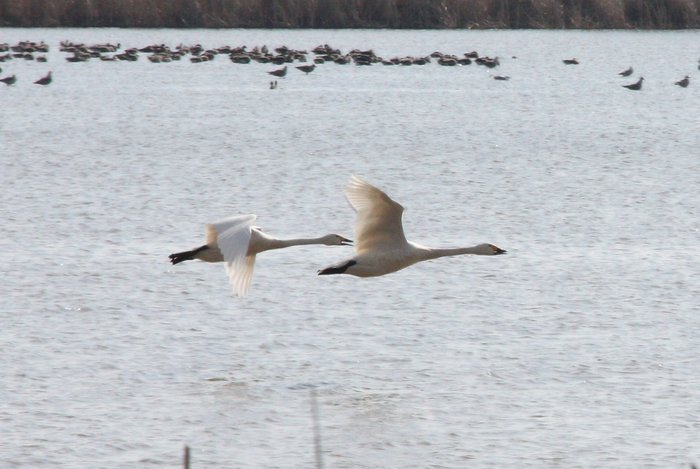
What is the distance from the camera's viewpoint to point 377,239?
10.4 m

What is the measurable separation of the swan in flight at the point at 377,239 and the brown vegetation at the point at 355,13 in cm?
3821

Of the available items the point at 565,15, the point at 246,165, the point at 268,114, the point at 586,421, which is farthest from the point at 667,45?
the point at 586,421

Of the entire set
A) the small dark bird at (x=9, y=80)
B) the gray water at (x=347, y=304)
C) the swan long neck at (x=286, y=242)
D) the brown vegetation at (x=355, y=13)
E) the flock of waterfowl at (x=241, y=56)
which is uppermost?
the swan long neck at (x=286, y=242)

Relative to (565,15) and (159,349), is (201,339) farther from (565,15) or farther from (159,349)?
(565,15)

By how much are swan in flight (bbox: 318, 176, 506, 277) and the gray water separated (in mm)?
899

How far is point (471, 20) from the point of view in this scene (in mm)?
50719

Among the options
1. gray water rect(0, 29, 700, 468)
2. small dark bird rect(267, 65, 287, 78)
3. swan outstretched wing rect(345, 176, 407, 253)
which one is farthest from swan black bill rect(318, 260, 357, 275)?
small dark bird rect(267, 65, 287, 78)

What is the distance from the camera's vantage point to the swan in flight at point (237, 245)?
9523mm

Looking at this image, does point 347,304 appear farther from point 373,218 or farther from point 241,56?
point 241,56

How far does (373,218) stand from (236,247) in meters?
1.15

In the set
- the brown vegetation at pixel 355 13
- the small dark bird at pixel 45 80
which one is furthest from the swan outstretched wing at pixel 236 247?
the brown vegetation at pixel 355 13

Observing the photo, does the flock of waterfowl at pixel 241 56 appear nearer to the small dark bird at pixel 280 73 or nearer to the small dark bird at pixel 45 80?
the small dark bird at pixel 280 73

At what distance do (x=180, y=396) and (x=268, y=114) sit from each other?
23.4 m

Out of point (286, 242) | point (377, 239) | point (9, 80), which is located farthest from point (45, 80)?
A: point (377, 239)
